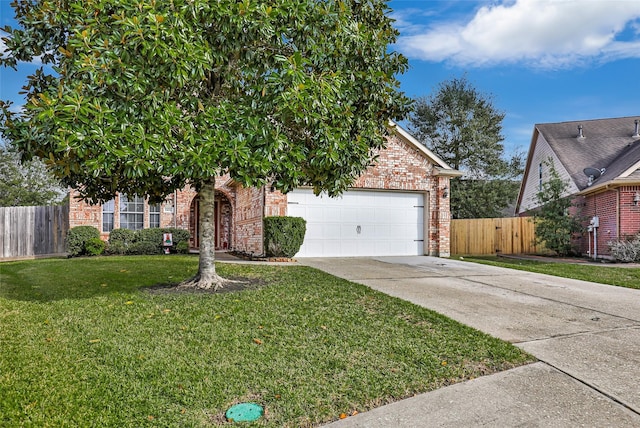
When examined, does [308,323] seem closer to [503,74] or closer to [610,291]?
[610,291]

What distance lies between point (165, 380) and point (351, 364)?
1425mm

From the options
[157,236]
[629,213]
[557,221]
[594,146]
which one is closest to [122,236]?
[157,236]

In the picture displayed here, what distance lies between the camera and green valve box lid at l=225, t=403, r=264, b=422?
2.50 meters

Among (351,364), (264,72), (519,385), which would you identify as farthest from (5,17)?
(519,385)

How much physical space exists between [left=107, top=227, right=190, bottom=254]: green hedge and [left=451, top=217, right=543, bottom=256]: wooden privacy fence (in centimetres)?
1098

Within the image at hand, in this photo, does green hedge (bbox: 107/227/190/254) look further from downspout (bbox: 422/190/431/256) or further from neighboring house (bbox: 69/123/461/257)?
downspout (bbox: 422/190/431/256)

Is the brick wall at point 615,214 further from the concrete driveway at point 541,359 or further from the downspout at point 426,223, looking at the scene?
the concrete driveway at point 541,359

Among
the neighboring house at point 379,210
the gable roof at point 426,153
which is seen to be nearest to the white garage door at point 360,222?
the neighboring house at point 379,210

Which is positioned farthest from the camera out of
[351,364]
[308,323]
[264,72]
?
[264,72]

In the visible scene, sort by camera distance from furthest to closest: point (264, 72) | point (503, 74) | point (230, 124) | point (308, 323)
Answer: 1. point (503, 74)
2. point (264, 72)
3. point (230, 124)
4. point (308, 323)

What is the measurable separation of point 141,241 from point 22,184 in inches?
552

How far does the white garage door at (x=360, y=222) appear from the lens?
39.1 ft

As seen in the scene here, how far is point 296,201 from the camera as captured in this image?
11.7 m

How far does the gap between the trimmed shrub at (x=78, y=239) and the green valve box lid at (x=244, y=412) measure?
42.3 feet
